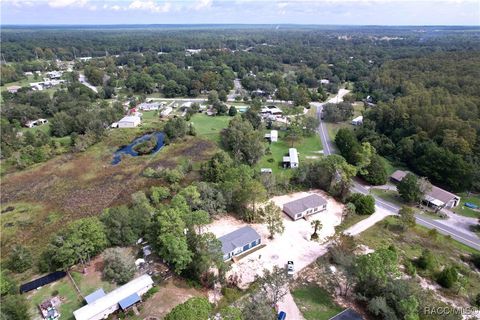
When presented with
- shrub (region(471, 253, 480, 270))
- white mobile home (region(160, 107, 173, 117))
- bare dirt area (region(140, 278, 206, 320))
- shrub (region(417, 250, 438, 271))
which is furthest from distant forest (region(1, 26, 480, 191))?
bare dirt area (region(140, 278, 206, 320))

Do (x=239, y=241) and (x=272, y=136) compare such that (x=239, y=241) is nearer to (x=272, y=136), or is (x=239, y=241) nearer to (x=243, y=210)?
(x=243, y=210)

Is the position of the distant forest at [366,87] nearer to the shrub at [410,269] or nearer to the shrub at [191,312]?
the shrub at [410,269]

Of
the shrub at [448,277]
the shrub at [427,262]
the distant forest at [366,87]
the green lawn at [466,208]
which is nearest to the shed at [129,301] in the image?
the shrub at [427,262]

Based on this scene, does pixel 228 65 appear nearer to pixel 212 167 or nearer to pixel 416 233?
pixel 212 167

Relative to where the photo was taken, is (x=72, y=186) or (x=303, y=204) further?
(x=72, y=186)

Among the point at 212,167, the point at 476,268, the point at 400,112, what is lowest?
the point at 476,268

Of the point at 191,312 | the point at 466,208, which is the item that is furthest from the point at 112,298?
the point at 466,208

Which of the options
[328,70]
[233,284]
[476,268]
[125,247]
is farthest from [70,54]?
[476,268]
